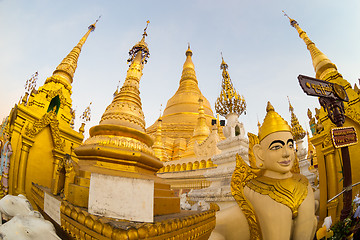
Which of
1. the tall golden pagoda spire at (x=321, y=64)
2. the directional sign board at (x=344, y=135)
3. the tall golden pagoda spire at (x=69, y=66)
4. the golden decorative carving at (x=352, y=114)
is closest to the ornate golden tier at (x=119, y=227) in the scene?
the directional sign board at (x=344, y=135)

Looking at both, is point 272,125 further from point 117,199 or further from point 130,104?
point 130,104

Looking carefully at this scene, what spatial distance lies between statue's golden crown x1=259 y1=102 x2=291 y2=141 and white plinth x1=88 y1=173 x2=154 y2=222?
A: 128 cm

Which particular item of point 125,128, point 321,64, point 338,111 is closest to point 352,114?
point 321,64

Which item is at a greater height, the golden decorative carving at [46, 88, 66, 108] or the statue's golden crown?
the golden decorative carving at [46, 88, 66, 108]

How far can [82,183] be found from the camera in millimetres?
1210

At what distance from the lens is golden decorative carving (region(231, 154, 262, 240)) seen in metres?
1.54

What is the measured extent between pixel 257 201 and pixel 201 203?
6.50 ft

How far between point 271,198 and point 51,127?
526cm

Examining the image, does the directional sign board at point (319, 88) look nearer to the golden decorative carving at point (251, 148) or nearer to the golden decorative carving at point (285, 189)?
the golden decorative carving at point (251, 148)

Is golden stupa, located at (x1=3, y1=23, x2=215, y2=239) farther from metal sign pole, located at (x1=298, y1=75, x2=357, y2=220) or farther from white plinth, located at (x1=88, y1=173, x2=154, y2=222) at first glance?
metal sign pole, located at (x1=298, y1=75, x2=357, y2=220)

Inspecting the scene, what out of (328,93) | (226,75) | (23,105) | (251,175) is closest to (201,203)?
(251,175)

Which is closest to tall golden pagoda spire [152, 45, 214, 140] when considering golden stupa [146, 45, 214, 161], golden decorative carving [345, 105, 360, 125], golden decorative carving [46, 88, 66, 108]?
golden stupa [146, 45, 214, 161]

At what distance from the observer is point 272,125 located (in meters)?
1.72

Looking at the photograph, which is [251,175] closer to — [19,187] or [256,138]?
[256,138]
